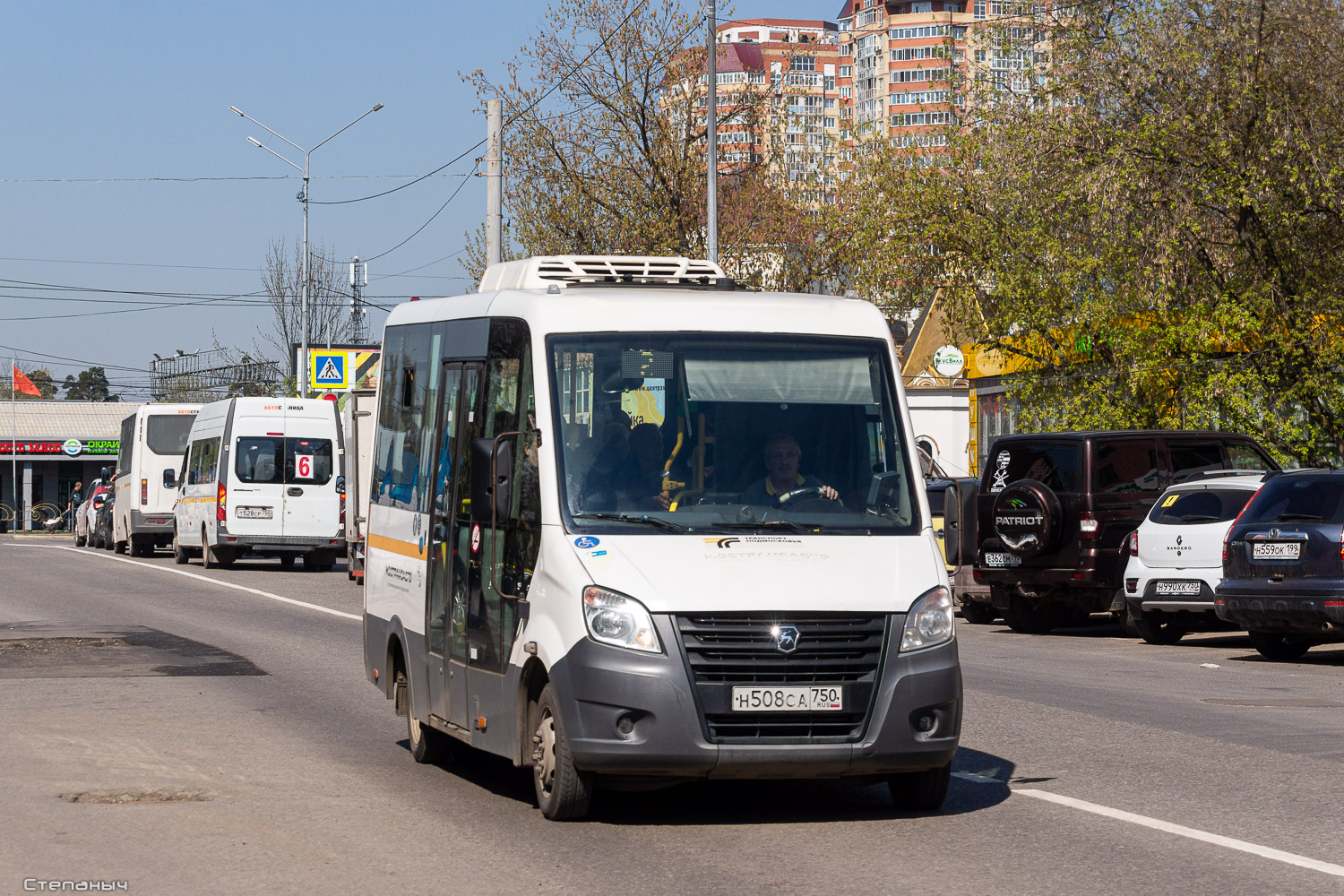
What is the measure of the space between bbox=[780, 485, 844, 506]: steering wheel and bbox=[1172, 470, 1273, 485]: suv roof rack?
11419 millimetres

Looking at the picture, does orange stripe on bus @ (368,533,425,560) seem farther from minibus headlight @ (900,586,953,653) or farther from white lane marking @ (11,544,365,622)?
white lane marking @ (11,544,365,622)

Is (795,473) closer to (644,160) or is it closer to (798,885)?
(798,885)

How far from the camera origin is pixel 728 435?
840 cm

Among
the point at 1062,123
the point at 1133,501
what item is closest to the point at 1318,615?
the point at 1133,501

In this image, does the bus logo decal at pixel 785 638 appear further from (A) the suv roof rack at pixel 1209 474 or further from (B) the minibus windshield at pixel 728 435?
(A) the suv roof rack at pixel 1209 474

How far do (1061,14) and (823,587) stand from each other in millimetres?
21358

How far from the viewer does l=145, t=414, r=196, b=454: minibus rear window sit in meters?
41.2

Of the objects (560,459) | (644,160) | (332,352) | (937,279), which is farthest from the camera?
(332,352)

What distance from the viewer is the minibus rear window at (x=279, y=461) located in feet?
111

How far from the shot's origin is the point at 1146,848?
24.5 ft

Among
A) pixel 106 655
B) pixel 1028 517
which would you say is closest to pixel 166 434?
pixel 106 655

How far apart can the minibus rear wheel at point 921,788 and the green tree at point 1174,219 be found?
1696 cm

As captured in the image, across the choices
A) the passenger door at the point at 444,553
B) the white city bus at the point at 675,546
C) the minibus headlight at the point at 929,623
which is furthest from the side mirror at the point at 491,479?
the minibus headlight at the point at 929,623

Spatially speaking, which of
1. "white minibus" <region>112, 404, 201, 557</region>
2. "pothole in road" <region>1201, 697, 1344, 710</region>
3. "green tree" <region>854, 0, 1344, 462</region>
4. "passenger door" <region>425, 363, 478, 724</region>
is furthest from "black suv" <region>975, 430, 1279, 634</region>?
"white minibus" <region>112, 404, 201, 557</region>
